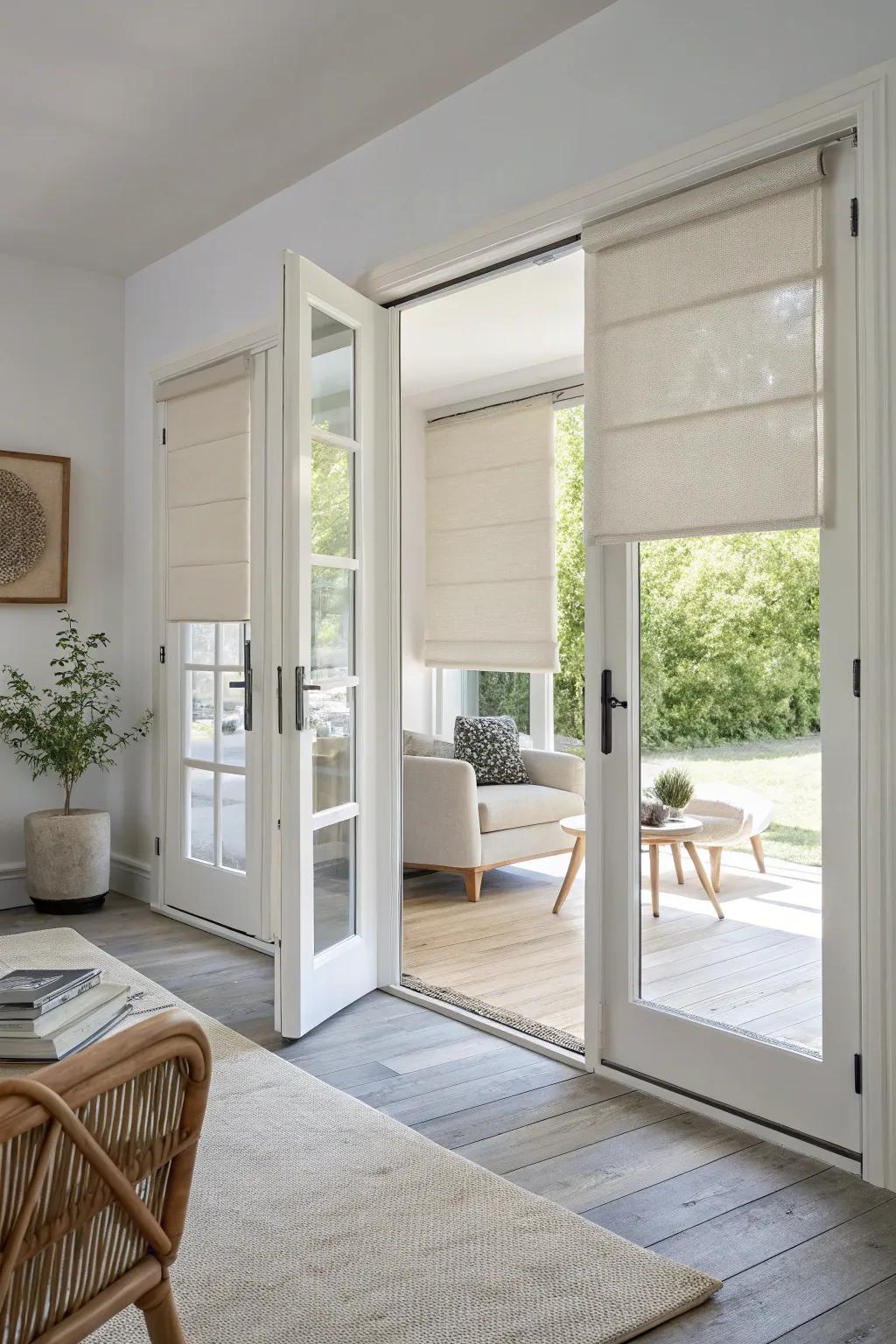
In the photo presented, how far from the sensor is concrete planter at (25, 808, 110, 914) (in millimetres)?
4699

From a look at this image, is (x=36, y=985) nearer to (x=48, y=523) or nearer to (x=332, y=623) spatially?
(x=332, y=623)

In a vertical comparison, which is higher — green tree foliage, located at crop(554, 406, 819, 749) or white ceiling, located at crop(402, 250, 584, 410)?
white ceiling, located at crop(402, 250, 584, 410)

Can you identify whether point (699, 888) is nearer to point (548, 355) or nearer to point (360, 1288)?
point (360, 1288)

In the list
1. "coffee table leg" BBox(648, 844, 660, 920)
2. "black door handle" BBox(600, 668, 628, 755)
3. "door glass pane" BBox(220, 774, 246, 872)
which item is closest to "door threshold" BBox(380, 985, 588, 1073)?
"coffee table leg" BBox(648, 844, 660, 920)

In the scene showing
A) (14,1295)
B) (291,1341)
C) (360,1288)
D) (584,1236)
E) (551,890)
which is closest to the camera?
(14,1295)

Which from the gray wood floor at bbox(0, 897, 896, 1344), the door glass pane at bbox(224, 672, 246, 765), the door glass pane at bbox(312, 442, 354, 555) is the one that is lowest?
the gray wood floor at bbox(0, 897, 896, 1344)

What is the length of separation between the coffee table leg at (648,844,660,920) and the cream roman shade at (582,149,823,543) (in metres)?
0.83

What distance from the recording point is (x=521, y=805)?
542cm

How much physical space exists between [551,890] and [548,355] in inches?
111

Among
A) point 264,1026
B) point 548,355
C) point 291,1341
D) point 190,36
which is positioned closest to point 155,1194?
point 291,1341

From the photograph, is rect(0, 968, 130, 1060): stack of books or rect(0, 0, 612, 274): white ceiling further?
rect(0, 0, 612, 274): white ceiling

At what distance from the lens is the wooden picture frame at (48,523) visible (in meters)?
4.94

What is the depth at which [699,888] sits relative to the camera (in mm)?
2838

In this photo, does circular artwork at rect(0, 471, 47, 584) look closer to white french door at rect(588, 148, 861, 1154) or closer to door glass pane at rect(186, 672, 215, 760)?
door glass pane at rect(186, 672, 215, 760)
